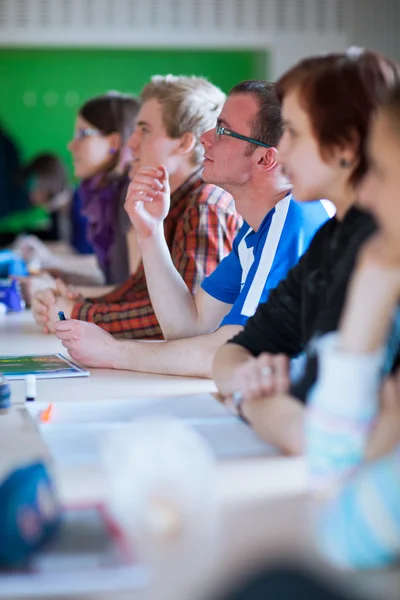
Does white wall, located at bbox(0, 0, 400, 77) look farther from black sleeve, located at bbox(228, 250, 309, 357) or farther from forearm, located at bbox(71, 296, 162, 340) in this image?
black sleeve, located at bbox(228, 250, 309, 357)

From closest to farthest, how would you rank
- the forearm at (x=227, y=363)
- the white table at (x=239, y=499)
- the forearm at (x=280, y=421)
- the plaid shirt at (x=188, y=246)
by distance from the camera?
the white table at (x=239, y=499) < the forearm at (x=280, y=421) < the forearm at (x=227, y=363) < the plaid shirt at (x=188, y=246)

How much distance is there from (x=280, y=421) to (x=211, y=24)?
16.2 feet

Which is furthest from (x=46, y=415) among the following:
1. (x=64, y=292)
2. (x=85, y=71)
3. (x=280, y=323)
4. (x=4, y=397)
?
(x=85, y=71)

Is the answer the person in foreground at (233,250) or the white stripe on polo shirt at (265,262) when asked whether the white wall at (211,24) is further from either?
the white stripe on polo shirt at (265,262)

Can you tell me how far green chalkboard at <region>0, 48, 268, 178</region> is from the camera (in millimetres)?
6059

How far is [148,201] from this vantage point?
7.10 ft

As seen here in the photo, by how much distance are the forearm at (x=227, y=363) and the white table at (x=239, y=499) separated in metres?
0.11

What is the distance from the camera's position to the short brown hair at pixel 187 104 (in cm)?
256

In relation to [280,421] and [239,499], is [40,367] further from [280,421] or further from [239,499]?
[239,499]

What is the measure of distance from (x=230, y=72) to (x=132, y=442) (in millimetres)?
5503

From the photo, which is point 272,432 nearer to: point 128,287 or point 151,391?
point 151,391

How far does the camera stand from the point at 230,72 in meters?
6.09

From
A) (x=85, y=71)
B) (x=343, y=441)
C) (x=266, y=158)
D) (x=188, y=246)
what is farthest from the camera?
(x=85, y=71)

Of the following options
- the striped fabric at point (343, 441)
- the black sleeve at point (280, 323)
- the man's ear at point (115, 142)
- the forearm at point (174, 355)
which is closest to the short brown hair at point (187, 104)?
the forearm at point (174, 355)
